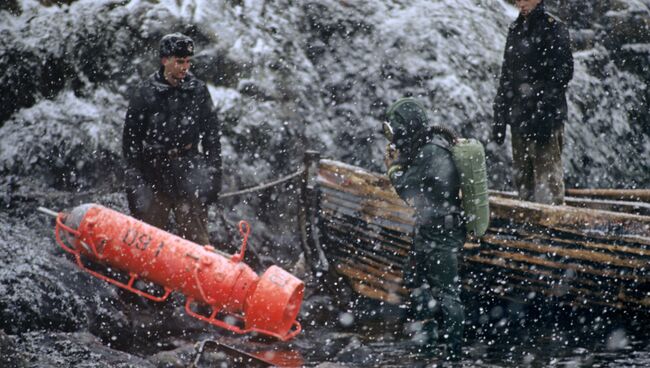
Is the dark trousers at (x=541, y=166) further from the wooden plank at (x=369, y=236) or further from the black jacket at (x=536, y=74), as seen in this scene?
the wooden plank at (x=369, y=236)

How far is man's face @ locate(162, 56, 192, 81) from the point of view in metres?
5.69

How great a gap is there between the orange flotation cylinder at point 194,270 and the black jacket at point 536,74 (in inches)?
117

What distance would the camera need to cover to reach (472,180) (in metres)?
4.94

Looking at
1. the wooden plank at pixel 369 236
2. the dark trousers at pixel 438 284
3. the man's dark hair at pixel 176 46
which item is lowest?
the wooden plank at pixel 369 236

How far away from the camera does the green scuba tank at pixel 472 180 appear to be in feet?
16.2

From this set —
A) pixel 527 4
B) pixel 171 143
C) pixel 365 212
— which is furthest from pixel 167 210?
pixel 527 4

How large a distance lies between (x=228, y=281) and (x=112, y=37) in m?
5.65

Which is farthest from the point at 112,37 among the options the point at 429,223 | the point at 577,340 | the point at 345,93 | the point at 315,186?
the point at 577,340

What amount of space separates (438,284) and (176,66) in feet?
9.31

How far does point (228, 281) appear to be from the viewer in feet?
16.8

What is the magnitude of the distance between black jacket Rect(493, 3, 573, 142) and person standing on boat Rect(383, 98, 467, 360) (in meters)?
1.81

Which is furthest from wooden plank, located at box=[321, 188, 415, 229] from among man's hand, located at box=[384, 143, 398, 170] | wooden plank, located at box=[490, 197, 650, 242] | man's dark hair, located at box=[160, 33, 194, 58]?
man's dark hair, located at box=[160, 33, 194, 58]

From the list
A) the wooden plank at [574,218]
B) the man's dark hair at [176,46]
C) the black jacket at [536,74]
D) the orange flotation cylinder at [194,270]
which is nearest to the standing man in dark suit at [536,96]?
the black jacket at [536,74]

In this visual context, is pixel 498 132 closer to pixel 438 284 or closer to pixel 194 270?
pixel 438 284
